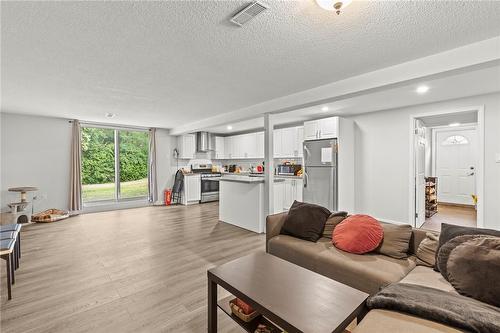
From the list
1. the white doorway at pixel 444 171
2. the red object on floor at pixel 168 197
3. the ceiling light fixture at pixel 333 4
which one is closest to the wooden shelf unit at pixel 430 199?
the white doorway at pixel 444 171

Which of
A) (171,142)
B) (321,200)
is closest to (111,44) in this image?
(321,200)

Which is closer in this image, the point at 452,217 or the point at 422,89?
the point at 422,89

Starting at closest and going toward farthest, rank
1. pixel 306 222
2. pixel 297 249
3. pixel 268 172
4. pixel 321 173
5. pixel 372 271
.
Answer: pixel 372 271 < pixel 297 249 < pixel 306 222 < pixel 268 172 < pixel 321 173

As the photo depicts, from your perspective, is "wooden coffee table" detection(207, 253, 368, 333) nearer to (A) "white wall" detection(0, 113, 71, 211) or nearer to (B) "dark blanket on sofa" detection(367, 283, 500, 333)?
(B) "dark blanket on sofa" detection(367, 283, 500, 333)

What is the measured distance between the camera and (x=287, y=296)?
144 centimetres

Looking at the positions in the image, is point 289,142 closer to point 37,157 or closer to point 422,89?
point 422,89

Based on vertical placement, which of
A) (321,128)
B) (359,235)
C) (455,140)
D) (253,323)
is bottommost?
(253,323)

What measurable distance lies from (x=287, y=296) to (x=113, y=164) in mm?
6557

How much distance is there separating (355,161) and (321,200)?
1.23 meters

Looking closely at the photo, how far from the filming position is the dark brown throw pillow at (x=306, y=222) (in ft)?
8.38

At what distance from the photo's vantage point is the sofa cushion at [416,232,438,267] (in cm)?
192

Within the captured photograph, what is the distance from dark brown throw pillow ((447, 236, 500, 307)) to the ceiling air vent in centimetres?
219

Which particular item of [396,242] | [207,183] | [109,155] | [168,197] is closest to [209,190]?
[207,183]

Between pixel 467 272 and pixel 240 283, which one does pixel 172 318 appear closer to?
pixel 240 283
